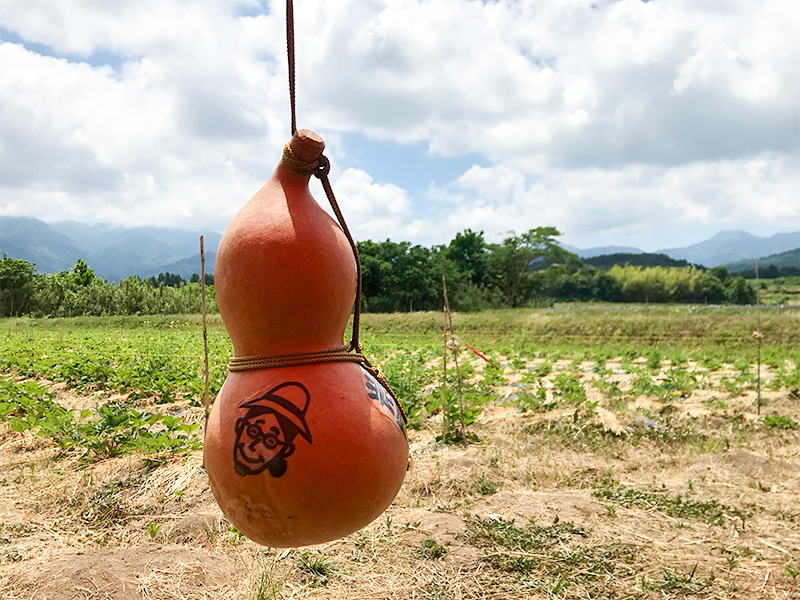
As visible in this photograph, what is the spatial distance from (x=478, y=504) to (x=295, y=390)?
4241 millimetres

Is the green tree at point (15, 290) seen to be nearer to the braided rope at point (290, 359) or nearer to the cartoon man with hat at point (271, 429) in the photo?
the braided rope at point (290, 359)

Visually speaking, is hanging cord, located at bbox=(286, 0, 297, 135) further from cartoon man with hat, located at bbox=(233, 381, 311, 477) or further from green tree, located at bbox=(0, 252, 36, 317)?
green tree, located at bbox=(0, 252, 36, 317)

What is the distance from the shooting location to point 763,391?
10.2m

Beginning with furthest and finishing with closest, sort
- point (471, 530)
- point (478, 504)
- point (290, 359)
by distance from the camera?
point (478, 504)
point (471, 530)
point (290, 359)

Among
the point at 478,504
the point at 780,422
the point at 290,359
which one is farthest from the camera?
the point at 780,422

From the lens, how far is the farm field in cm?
384

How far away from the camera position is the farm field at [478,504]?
12.6ft

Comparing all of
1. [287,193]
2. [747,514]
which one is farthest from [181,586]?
[747,514]

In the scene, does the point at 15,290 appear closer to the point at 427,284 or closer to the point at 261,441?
the point at 427,284

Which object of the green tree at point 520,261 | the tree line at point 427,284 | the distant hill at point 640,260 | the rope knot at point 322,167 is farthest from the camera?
the distant hill at point 640,260

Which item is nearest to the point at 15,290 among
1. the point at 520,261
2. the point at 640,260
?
the point at 520,261

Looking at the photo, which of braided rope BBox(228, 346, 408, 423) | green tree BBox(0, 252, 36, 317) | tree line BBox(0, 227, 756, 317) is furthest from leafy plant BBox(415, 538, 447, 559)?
green tree BBox(0, 252, 36, 317)

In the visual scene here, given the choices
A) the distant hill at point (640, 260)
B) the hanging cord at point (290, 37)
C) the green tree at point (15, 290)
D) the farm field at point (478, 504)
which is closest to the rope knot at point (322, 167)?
the hanging cord at point (290, 37)

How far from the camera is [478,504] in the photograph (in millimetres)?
5316
